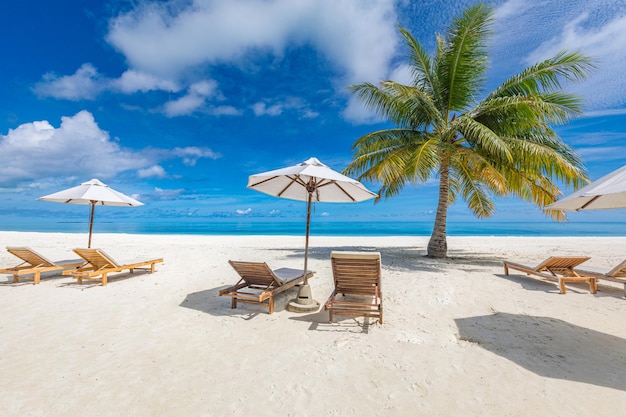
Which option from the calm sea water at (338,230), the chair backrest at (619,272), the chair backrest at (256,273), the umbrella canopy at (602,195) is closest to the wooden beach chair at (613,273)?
the chair backrest at (619,272)

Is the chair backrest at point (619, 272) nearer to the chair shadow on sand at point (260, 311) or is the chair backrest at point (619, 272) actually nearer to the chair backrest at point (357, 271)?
the chair backrest at point (357, 271)

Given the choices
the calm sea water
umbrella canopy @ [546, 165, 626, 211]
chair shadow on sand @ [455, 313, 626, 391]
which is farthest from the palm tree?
the calm sea water

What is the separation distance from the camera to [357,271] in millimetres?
4418

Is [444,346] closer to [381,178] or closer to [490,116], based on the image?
[381,178]

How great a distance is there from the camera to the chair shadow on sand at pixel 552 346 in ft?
9.34

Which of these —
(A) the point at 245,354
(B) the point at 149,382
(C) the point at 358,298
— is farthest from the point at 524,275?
(B) the point at 149,382

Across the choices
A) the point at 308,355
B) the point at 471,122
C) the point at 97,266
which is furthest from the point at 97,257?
the point at 471,122

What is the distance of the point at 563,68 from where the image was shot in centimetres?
826

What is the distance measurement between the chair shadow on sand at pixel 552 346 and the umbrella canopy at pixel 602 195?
5.44ft

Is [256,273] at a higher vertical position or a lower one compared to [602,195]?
lower

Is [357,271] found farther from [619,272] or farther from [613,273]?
[619,272]

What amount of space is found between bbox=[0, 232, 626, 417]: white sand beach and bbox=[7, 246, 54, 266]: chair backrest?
2.54ft

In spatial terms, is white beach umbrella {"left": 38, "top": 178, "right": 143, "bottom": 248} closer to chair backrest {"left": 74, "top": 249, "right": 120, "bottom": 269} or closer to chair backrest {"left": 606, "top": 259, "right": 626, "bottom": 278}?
chair backrest {"left": 74, "top": 249, "right": 120, "bottom": 269}

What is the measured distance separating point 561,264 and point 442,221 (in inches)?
160
